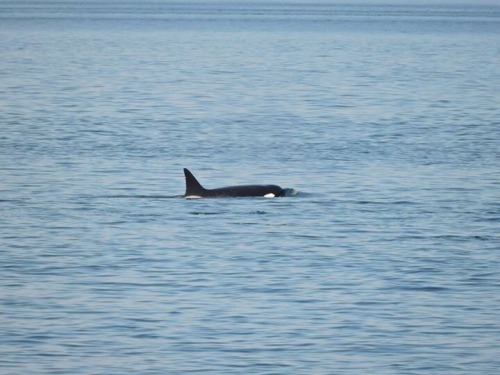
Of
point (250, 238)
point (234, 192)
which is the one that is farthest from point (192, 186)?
point (250, 238)

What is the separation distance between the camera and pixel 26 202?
90.9ft

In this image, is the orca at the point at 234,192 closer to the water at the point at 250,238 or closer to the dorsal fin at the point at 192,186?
the dorsal fin at the point at 192,186

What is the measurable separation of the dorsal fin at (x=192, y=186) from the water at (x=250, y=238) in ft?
1.01

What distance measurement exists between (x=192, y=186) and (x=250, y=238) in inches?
156

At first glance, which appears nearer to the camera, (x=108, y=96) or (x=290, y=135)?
(x=290, y=135)

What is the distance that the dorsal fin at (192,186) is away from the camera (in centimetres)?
2711

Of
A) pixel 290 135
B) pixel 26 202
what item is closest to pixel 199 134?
pixel 290 135

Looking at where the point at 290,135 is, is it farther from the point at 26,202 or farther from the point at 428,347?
the point at 428,347

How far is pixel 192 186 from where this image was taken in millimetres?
27391

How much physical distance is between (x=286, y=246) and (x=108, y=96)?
37.4 metres

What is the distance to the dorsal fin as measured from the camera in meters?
27.1

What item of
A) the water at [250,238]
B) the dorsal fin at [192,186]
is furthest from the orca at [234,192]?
the water at [250,238]

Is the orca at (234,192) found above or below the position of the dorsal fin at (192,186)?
below

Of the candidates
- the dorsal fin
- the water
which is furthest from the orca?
the water
